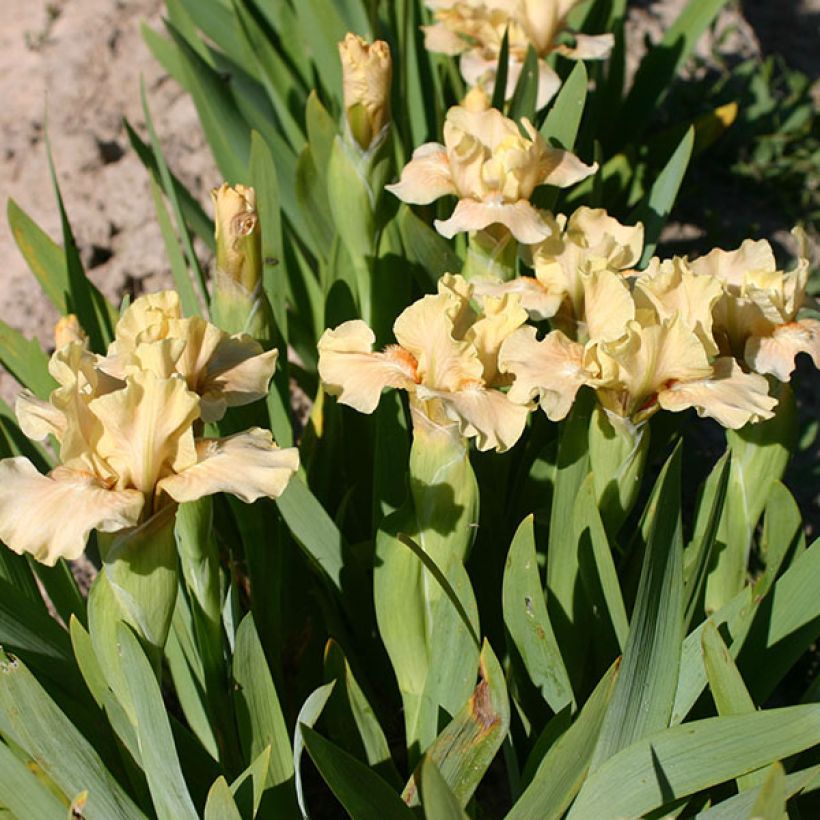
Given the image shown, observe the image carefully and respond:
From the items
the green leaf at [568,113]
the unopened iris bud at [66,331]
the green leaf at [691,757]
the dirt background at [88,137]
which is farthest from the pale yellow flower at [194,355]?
the dirt background at [88,137]

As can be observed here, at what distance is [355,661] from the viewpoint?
1.49 metres

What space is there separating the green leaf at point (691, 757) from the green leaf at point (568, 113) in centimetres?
99

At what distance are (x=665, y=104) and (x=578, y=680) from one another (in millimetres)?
2276

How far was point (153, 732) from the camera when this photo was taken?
1026mm

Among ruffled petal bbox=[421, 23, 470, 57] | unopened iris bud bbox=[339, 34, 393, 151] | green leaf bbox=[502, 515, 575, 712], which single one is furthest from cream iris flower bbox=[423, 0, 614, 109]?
green leaf bbox=[502, 515, 575, 712]

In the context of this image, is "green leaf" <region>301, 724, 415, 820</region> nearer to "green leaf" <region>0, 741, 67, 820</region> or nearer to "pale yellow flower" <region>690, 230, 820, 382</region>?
"green leaf" <region>0, 741, 67, 820</region>

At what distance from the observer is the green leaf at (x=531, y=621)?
1142mm

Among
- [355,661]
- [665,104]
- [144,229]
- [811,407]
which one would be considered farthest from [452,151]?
[665,104]

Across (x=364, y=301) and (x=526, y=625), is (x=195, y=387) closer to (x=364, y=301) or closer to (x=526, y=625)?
(x=526, y=625)

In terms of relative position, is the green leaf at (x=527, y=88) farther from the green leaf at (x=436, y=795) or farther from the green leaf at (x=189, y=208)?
the green leaf at (x=436, y=795)

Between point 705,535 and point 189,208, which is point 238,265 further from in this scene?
point 189,208

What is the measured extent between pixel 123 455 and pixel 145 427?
0.04 m

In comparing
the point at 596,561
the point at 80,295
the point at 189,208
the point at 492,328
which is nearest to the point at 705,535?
the point at 596,561

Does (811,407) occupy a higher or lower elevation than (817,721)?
lower
